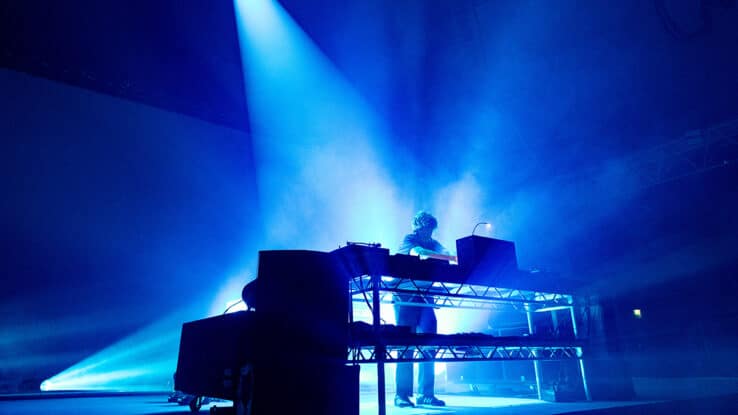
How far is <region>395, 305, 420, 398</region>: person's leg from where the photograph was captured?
4.55 meters

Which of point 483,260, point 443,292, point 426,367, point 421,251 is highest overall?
point 421,251

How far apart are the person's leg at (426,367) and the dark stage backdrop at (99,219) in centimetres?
633

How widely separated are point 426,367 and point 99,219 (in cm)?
776

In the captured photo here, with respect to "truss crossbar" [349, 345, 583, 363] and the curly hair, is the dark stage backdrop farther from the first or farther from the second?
"truss crossbar" [349, 345, 583, 363]

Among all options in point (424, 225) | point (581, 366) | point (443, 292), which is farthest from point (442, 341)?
point (581, 366)

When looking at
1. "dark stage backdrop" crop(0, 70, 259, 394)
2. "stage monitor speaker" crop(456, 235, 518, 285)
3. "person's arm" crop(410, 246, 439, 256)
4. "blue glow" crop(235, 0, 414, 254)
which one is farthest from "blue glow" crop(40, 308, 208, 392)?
→ "stage monitor speaker" crop(456, 235, 518, 285)

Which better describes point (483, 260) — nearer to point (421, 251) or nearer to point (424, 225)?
point (421, 251)

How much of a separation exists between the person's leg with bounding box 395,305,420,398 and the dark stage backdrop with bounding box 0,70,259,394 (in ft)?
20.5

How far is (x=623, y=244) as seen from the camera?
7.80 meters

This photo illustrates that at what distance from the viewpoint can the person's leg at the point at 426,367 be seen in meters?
4.71

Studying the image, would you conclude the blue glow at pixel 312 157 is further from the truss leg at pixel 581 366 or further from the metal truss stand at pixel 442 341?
the truss leg at pixel 581 366

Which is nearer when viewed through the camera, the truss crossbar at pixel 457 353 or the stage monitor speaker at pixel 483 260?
the truss crossbar at pixel 457 353

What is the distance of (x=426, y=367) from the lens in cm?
470

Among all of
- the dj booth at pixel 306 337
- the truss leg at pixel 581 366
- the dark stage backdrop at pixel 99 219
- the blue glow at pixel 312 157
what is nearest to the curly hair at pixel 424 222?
the dj booth at pixel 306 337
